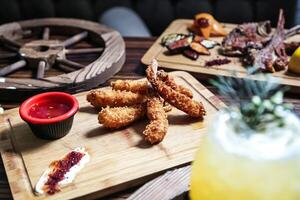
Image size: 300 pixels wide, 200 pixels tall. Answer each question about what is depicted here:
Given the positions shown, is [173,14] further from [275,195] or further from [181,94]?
[275,195]

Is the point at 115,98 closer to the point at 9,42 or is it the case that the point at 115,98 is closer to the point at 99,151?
the point at 99,151

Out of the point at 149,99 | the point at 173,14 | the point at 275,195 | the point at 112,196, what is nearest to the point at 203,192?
the point at 275,195

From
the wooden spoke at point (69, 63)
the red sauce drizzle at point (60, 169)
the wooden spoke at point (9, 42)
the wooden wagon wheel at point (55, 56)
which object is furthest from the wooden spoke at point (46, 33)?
the red sauce drizzle at point (60, 169)

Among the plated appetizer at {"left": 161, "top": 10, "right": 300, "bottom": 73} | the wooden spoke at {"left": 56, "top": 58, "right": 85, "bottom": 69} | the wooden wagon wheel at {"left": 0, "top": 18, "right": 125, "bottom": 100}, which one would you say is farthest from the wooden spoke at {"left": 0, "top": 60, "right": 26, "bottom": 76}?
the plated appetizer at {"left": 161, "top": 10, "right": 300, "bottom": 73}

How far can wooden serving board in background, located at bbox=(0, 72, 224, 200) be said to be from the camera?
895 mm

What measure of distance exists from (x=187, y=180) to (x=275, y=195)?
→ 0.26 metres

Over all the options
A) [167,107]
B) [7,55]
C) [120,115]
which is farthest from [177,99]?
[7,55]

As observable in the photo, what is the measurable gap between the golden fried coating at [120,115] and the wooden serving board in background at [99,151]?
20 mm

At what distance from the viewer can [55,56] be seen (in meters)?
1.48

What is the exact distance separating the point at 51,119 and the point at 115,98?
19 cm

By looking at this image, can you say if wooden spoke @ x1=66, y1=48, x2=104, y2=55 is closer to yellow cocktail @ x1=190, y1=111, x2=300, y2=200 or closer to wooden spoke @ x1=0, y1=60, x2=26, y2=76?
wooden spoke @ x1=0, y1=60, x2=26, y2=76

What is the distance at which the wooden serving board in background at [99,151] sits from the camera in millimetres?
895

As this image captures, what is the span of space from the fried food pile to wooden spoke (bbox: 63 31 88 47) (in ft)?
1.68

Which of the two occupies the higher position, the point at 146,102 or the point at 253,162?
the point at 253,162
